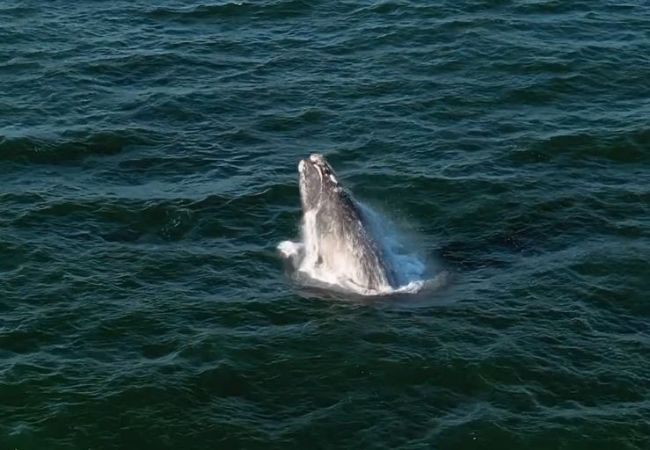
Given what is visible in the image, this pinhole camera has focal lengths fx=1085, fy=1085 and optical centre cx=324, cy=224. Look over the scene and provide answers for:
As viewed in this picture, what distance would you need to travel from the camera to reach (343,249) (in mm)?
50812

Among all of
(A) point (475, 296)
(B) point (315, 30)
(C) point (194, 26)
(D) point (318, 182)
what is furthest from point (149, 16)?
(A) point (475, 296)

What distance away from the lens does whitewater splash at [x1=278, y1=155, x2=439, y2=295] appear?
50094 millimetres

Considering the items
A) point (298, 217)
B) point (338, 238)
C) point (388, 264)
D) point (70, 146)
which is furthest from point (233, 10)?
point (388, 264)

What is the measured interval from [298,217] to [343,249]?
6163 millimetres

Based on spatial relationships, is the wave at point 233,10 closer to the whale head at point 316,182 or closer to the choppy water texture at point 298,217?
the choppy water texture at point 298,217

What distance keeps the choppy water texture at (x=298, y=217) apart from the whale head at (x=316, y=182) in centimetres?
295

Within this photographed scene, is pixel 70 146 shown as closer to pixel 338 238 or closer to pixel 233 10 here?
pixel 338 238

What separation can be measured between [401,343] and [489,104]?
86.3 feet

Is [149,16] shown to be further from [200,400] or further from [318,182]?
[200,400]

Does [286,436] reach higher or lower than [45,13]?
lower

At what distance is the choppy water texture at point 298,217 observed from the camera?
42.1 meters

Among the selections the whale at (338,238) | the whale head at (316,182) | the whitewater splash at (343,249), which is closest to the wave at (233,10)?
the whale head at (316,182)

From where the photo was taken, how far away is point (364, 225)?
167 ft

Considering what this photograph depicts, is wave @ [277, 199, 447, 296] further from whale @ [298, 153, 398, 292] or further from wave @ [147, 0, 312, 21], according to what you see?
wave @ [147, 0, 312, 21]
